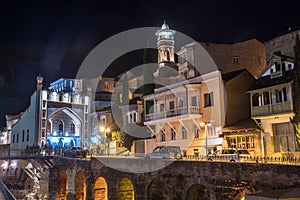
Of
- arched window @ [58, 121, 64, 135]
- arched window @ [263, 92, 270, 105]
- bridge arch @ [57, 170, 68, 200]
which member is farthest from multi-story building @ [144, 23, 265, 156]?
arched window @ [58, 121, 64, 135]

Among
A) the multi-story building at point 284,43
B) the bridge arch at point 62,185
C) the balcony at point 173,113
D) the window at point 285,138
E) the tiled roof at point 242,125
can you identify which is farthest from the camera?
the bridge arch at point 62,185

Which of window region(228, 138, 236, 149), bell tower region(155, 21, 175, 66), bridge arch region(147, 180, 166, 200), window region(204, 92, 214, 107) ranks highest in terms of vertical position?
bell tower region(155, 21, 175, 66)

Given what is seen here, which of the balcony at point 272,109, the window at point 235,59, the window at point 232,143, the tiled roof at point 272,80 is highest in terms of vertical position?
the window at point 235,59

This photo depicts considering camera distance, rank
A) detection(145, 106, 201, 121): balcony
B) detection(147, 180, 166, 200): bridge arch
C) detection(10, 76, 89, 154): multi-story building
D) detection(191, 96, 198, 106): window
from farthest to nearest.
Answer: detection(10, 76, 89, 154): multi-story building → detection(191, 96, 198, 106): window → detection(145, 106, 201, 121): balcony → detection(147, 180, 166, 200): bridge arch

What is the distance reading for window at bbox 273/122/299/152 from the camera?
25750 millimetres

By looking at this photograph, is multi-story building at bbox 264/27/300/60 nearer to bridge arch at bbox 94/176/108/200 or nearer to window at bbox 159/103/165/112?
window at bbox 159/103/165/112

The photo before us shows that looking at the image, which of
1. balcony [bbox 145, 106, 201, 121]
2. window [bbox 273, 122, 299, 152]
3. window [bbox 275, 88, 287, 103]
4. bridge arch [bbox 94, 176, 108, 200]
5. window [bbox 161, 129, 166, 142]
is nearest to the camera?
window [bbox 273, 122, 299, 152]

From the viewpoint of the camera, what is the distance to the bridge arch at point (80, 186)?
118 ft

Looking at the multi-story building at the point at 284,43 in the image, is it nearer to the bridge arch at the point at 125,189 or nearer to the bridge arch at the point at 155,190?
the bridge arch at the point at 155,190

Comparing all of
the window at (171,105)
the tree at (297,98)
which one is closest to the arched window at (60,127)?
the window at (171,105)

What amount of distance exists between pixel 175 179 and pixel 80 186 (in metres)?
17.8

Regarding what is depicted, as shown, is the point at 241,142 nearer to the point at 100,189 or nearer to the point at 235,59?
the point at 235,59

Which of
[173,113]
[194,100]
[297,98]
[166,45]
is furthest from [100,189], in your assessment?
[166,45]

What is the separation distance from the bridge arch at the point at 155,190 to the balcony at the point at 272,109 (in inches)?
411
